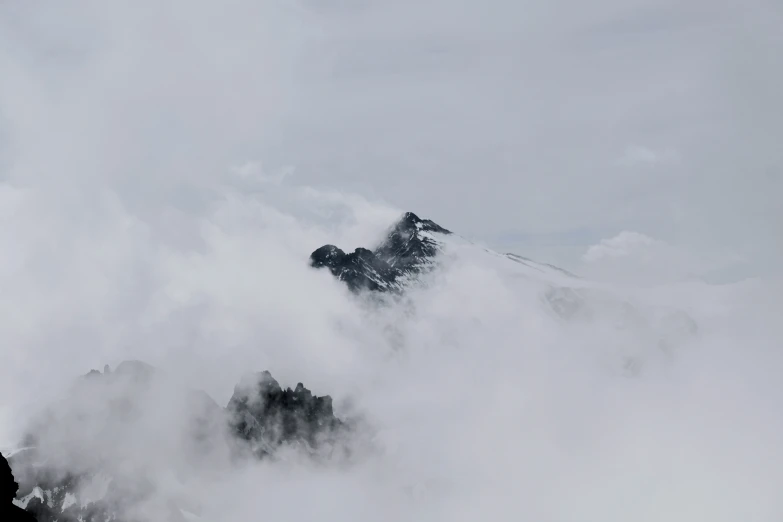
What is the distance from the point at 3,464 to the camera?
99625mm

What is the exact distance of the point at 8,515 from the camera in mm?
94062

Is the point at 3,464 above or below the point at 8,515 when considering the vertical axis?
above

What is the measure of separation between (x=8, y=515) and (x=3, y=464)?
8630 millimetres
